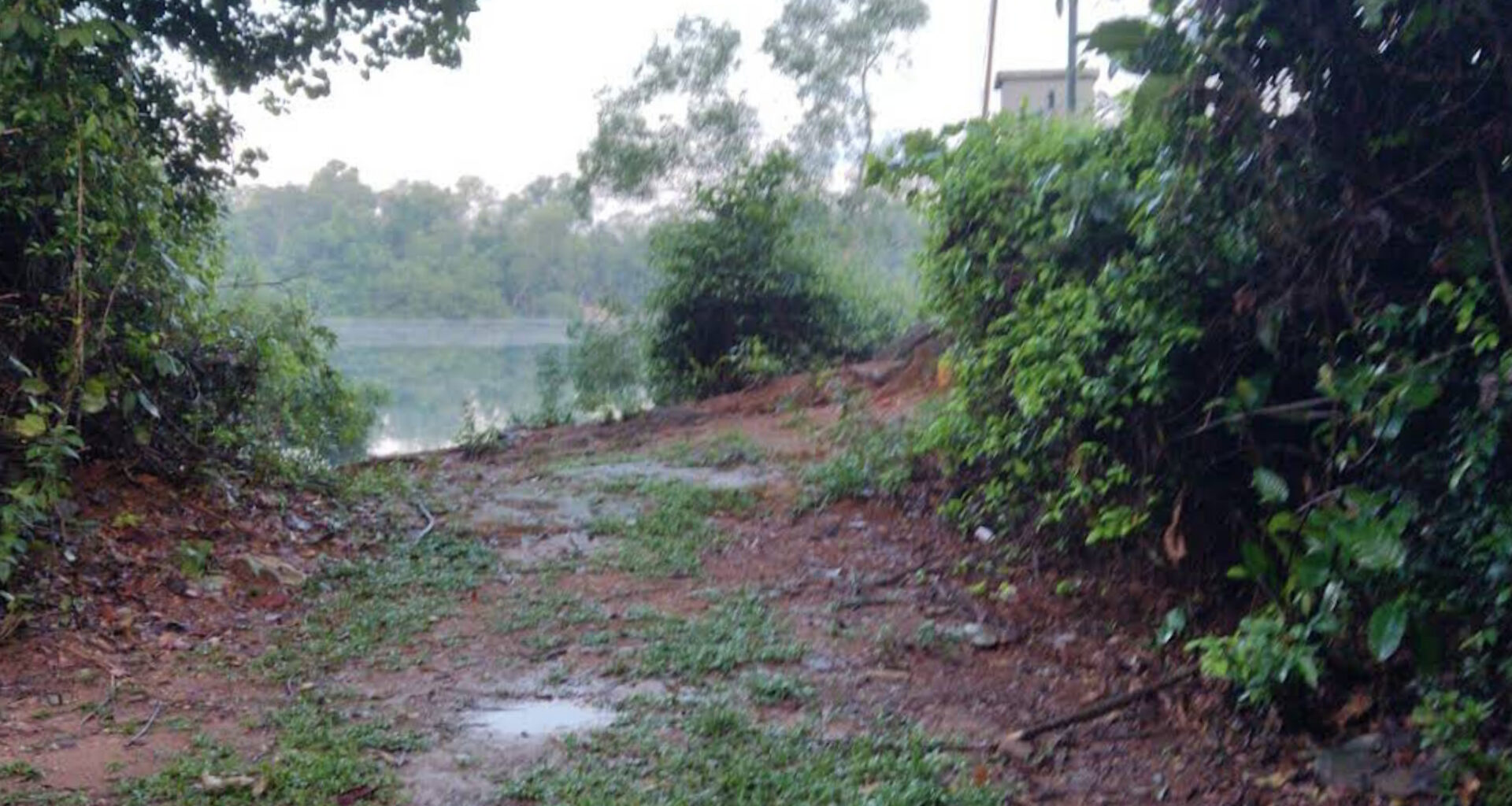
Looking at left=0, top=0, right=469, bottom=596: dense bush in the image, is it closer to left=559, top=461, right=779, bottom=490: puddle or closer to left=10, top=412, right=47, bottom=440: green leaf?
left=10, top=412, right=47, bottom=440: green leaf

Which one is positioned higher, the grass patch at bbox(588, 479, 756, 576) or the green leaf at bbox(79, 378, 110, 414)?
the green leaf at bbox(79, 378, 110, 414)

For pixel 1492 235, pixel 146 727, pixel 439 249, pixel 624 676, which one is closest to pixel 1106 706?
pixel 624 676

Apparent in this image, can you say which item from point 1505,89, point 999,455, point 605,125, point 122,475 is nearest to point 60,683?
point 122,475

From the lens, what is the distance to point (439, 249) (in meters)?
23.5

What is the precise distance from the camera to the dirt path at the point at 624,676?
179 inches

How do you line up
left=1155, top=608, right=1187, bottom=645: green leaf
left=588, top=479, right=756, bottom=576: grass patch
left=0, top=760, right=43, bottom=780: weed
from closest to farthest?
left=0, top=760, right=43, bottom=780: weed → left=1155, top=608, right=1187, bottom=645: green leaf → left=588, top=479, right=756, bottom=576: grass patch

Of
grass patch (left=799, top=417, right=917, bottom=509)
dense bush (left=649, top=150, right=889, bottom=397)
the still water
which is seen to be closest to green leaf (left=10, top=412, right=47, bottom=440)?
grass patch (left=799, top=417, right=917, bottom=509)

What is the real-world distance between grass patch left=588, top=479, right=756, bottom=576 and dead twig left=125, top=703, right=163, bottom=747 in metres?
2.94

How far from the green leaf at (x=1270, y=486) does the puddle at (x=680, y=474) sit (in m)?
5.42

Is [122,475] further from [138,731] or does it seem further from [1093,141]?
[1093,141]

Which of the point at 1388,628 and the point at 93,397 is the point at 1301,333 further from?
the point at 93,397

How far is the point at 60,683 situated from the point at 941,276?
16.2 feet

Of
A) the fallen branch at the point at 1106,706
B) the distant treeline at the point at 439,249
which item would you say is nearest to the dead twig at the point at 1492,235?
the fallen branch at the point at 1106,706

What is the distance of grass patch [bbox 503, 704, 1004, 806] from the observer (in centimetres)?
436
